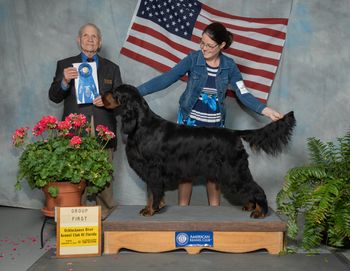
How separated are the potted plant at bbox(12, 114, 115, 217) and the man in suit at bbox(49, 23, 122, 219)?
0.25 metres

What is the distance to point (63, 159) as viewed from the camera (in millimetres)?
2914

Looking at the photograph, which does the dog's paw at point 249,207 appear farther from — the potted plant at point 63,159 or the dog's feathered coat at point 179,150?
the potted plant at point 63,159

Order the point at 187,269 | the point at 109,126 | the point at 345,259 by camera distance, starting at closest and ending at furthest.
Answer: the point at 187,269, the point at 345,259, the point at 109,126

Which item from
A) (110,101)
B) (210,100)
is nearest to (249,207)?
(210,100)

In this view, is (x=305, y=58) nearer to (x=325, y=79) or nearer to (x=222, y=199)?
(x=325, y=79)

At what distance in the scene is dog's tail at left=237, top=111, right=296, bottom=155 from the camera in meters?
2.77

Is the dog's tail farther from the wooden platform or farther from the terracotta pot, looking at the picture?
the terracotta pot

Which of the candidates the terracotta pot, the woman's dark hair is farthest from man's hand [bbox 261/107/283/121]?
the terracotta pot

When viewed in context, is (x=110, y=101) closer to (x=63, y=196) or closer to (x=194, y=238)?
(x=63, y=196)

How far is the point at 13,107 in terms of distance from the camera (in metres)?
Answer: 4.13

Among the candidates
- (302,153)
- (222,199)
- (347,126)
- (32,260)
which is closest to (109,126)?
(32,260)

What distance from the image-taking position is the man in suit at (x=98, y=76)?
10.5ft

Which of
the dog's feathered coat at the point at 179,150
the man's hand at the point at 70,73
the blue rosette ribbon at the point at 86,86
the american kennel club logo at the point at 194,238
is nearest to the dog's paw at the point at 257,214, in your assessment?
the dog's feathered coat at the point at 179,150

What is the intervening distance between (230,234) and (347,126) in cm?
186
